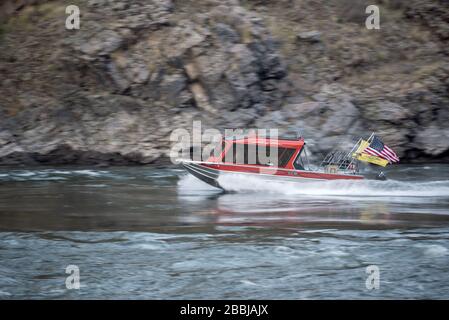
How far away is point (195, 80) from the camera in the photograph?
3925 cm

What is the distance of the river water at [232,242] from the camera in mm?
11484

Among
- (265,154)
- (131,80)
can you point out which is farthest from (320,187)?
(131,80)

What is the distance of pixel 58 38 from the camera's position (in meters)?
42.5

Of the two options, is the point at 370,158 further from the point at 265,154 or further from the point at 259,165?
the point at 259,165

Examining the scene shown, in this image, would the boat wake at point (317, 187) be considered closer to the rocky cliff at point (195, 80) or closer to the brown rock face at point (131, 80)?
the rocky cliff at point (195, 80)

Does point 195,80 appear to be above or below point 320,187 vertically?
above

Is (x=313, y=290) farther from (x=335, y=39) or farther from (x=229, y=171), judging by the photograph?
(x=335, y=39)

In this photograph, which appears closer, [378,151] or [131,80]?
[378,151]

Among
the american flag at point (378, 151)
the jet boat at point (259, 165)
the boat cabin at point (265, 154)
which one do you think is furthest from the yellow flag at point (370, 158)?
the boat cabin at point (265, 154)

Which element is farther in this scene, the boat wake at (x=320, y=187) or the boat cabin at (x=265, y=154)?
the boat cabin at (x=265, y=154)

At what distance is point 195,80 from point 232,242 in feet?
83.6

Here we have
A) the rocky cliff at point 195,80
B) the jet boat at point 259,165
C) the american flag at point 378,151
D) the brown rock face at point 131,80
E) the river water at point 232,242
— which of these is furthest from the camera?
the rocky cliff at point 195,80

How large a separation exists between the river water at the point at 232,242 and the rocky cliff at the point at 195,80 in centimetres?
1345

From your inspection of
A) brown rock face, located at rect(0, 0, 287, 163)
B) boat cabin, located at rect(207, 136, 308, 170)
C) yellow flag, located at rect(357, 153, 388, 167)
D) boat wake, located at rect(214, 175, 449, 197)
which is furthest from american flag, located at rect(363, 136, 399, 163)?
brown rock face, located at rect(0, 0, 287, 163)
